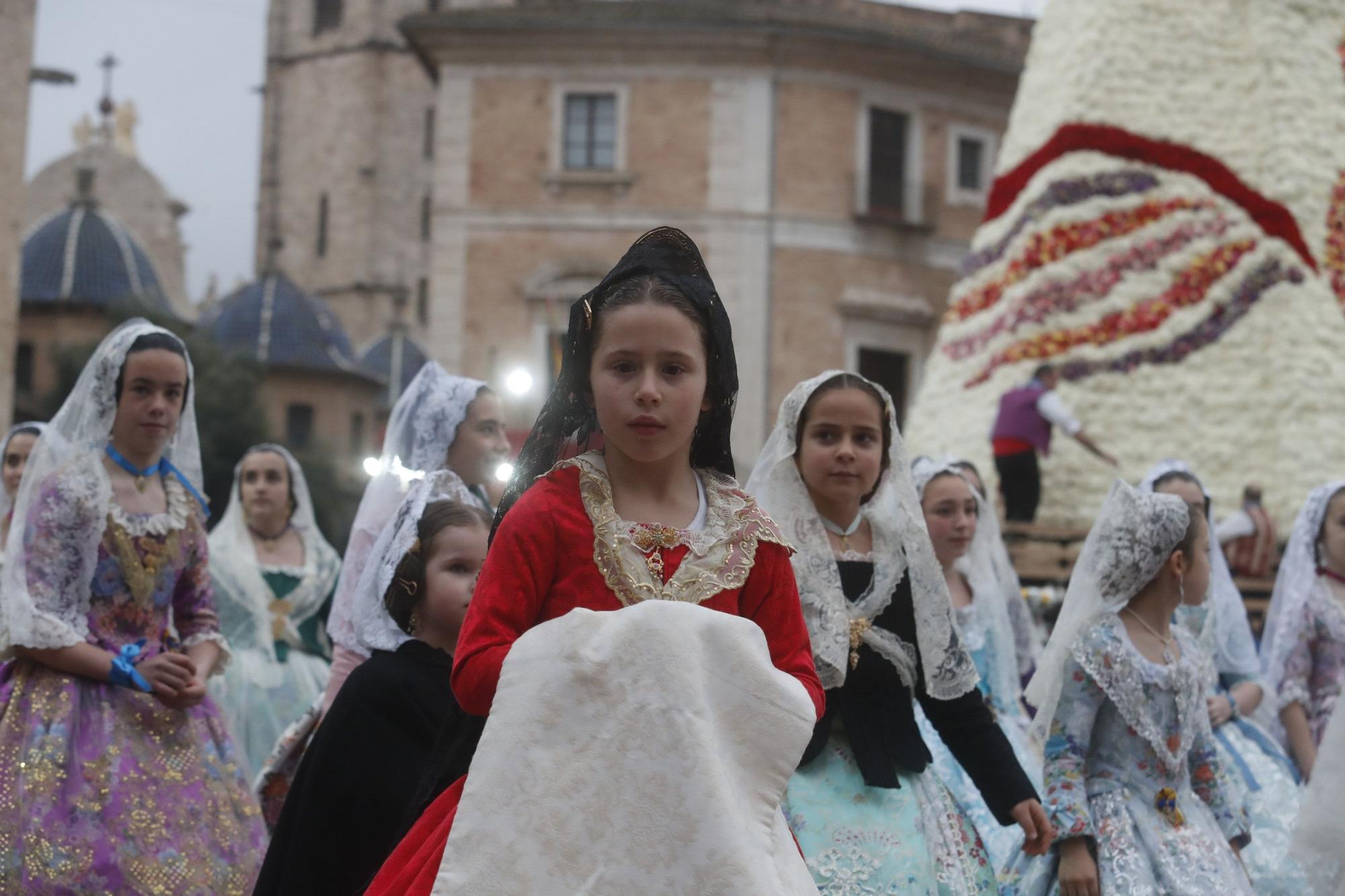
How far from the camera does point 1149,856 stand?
170 inches

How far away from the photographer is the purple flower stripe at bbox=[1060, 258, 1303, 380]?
43.3ft

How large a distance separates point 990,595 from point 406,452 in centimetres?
249

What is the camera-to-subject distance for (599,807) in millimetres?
2549

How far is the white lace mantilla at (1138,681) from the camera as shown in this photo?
4449mm

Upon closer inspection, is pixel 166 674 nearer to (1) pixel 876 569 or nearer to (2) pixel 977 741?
(1) pixel 876 569

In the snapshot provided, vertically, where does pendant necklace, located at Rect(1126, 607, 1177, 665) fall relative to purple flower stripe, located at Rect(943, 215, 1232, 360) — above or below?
below

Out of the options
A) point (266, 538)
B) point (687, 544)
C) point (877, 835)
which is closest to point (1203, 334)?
point (266, 538)

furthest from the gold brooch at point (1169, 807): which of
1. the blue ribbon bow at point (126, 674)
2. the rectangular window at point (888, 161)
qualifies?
the rectangular window at point (888, 161)

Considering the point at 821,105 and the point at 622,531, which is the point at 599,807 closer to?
the point at 622,531

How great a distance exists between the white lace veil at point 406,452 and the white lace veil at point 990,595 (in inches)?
75.3

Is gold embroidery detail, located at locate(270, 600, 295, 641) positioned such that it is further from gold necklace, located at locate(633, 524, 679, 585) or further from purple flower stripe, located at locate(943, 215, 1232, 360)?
purple flower stripe, located at locate(943, 215, 1232, 360)

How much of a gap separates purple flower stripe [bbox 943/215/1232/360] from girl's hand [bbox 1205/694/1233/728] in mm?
7529

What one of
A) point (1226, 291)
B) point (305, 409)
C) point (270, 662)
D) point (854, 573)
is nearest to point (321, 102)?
point (305, 409)

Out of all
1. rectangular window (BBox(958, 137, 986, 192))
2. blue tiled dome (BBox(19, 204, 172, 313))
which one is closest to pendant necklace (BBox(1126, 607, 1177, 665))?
rectangular window (BBox(958, 137, 986, 192))
